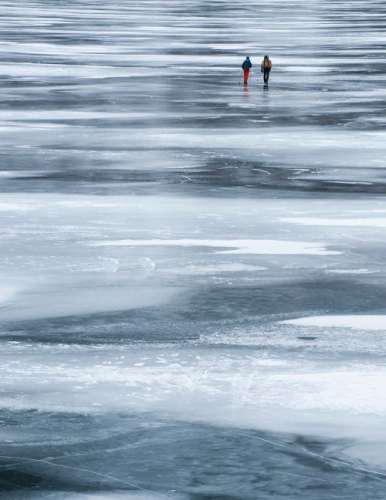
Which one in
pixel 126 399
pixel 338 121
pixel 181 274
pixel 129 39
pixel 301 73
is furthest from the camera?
pixel 129 39

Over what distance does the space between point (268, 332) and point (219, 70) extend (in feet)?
82.7

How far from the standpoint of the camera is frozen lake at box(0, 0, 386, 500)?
6602 millimetres

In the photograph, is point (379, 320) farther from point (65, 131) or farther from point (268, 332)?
point (65, 131)

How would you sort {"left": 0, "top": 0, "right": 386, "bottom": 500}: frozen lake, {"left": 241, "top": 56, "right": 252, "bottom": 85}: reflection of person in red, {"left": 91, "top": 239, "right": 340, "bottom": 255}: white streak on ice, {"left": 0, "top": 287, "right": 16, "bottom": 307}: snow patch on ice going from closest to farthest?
1. {"left": 0, "top": 0, "right": 386, "bottom": 500}: frozen lake
2. {"left": 0, "top": 287, "right": 16, "bottom": 307}: snow patch on ice
3. {"left": 91, "top": 239, "right": 340, "bottom": 255}: white streak on ice
4. {"left": 241, "top": 56, "right": 252, "bottom": 85}: reflection of person in red

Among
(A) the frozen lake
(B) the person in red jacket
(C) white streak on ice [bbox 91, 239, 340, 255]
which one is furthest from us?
(B) the person in red jacket

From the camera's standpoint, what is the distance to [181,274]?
35.8 feet

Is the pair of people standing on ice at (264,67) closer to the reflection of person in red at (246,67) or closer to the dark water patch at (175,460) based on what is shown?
the reflection of person in red at (246,67)

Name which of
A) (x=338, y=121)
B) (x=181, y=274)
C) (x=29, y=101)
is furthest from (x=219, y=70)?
(x=181, y=274)

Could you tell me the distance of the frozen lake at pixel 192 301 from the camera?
6.60m

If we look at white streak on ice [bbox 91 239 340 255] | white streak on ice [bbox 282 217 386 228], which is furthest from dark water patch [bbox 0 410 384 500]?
white streak on ice [bbox 282 217 386 228]

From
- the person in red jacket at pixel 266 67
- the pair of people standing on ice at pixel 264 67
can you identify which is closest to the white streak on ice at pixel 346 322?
the pair of people standing on ice at pixel 264 67

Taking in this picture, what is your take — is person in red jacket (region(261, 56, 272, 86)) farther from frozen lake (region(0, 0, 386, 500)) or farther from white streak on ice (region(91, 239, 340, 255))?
white streak on ice (region(91, 239, 340, 255))

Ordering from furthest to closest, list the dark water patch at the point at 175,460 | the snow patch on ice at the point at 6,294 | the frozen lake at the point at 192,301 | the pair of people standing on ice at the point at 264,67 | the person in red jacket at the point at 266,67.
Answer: the person in red jacket at the point at 266,67, the pair of people standing on ice at the point at 264,67, the snow patch on ice at the point at 6,294, the frozen lake at the point at 192,301, the dark water patch at the point at 175,460

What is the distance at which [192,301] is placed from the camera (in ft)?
32.9
